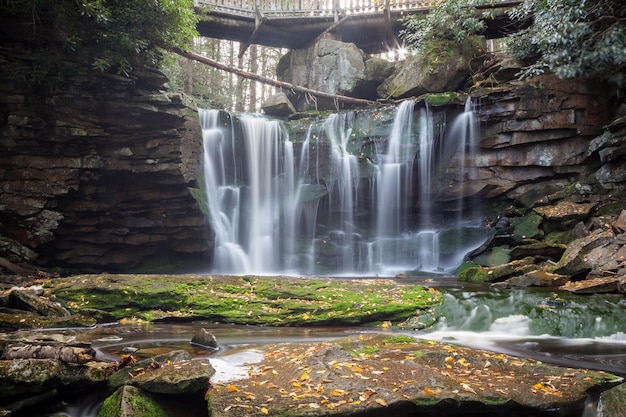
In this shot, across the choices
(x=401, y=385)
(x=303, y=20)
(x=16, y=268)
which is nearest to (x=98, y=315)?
(x=16, y=268)

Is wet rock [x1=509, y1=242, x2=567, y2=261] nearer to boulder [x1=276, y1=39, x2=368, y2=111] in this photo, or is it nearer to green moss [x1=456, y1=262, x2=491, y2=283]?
green moss [x1=456, y1=262, x2=491, y2=283]

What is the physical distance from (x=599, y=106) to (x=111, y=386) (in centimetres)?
1547

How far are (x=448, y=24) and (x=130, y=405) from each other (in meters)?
16.6

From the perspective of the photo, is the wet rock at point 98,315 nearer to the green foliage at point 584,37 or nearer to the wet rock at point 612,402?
the wet rock at point 612,402

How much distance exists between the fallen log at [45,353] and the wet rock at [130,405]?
0.73 meters

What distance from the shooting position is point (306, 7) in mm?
19328

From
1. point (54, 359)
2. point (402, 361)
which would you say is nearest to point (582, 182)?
point (402, 361)

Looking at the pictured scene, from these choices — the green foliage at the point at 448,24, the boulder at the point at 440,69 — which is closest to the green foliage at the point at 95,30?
the boulder at the point at 440,69

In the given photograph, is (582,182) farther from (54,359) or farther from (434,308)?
(54,359)

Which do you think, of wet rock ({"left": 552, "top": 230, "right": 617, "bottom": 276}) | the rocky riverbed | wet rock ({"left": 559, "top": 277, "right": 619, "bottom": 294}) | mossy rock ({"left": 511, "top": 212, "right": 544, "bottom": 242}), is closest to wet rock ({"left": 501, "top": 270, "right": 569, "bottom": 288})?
wet rock ({"left": 552, "top": 230, "right": 617, "bottom": 276})

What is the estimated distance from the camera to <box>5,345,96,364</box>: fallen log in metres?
4.39

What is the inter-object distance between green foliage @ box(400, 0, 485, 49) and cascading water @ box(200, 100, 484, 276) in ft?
9.88

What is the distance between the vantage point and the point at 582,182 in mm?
13070

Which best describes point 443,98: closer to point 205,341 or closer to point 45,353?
point 205,341
